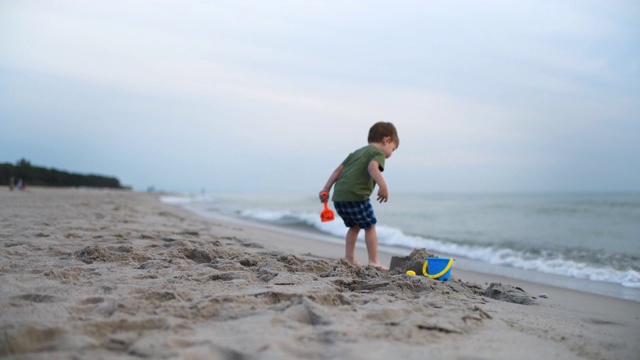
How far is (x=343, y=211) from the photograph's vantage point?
194 inches

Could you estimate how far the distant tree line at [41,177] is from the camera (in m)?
28.2

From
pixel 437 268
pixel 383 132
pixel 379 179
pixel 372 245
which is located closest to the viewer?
pixel 437 268

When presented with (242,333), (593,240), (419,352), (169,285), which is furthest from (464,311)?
(593,240)

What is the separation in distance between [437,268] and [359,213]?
110 cm

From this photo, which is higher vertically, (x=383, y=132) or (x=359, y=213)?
(x=383, y=132)

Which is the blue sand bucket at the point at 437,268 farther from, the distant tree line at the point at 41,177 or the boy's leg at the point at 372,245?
the distant tree line at the point at 41,177

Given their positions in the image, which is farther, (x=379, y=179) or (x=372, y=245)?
(x=372, y=245)

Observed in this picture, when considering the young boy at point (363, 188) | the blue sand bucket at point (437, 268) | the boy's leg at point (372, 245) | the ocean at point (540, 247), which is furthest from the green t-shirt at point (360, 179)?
the ocean at point (540, 247)

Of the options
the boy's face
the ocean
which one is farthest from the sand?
the ocean

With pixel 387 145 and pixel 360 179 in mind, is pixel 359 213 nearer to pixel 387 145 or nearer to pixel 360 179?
pixel 360 179

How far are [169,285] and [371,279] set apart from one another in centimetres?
142

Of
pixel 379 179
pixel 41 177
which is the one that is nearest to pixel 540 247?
pixel 379 179

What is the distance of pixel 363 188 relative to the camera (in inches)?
189

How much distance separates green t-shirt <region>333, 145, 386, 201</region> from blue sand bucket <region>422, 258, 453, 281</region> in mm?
1087
